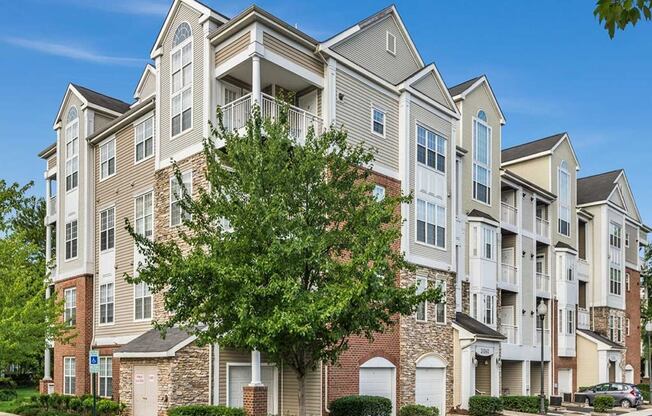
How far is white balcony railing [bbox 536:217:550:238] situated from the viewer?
43.1m

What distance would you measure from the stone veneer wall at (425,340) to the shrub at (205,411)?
8.72 meters

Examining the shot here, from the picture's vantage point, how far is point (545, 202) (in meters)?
44.1

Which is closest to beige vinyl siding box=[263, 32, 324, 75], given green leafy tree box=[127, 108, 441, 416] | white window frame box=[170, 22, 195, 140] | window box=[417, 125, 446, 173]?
white window frame box=[170, 22, 195, 140]

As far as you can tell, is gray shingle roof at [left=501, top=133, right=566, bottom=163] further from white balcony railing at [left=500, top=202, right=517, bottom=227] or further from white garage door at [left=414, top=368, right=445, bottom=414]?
white garage door at [left=414, top=368, right=445, bottom=414]

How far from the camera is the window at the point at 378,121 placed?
91.2 ft

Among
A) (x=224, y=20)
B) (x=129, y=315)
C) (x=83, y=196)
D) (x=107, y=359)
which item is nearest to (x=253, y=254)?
(x=224, y=20)

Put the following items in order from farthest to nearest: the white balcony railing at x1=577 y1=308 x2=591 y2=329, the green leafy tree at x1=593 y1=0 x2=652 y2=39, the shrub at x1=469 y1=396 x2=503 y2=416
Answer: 1. the white balcony railing at x1=577 y1=308 x2=591 y2=329
2. the shrub at x1=469 y1=396 x2=503 y2=416
3. the green leafy tree at x1=593 y1=0 x2=652 y2=39

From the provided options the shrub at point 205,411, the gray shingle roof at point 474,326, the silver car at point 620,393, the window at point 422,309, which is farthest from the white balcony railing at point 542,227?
the shrub at point 205,411

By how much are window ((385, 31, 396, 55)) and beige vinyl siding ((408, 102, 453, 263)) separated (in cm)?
239

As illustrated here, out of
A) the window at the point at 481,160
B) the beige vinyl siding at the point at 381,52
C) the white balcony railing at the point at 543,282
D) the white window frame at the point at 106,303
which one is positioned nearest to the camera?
the beige vinyl siding at the point at 381,52

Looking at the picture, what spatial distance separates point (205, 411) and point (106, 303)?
1177 centimetres

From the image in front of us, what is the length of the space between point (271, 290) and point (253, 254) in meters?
1.10

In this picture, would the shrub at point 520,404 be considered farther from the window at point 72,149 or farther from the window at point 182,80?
the window at point 72,149

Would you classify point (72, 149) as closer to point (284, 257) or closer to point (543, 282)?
point (284, 257)
